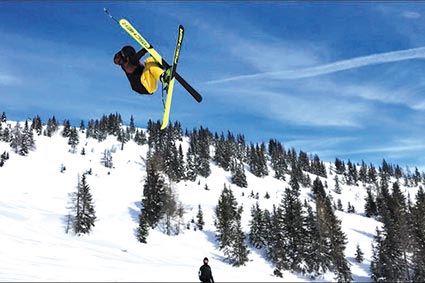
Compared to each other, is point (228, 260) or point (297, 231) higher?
point (297, 231)

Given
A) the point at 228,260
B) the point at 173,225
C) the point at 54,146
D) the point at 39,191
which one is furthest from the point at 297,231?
the point at 54,146

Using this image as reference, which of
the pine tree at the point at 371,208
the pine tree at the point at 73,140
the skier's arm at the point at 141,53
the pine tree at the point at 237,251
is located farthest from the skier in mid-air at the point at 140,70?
the pine tree at the point at 73,140

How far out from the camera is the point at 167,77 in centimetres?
844

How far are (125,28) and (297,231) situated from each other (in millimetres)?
54079

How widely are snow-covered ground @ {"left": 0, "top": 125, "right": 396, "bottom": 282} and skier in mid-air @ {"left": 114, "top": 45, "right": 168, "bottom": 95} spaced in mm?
10528

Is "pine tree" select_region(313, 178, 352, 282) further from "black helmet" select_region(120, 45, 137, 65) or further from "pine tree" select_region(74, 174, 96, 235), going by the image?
"black helmet" select_region(120, 45, 137, 65)

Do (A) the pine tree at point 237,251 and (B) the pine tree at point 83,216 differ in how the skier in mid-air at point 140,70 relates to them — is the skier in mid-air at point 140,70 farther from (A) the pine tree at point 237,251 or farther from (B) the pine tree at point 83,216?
(B) the pine tree at point 83,216

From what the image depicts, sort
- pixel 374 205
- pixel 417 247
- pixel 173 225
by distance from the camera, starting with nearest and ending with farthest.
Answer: pixel 417 247 → pixel 173 225 → pixel 374 205

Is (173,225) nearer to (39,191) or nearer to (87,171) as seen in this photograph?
(39,191)

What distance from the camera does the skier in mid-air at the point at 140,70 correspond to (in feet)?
27.0

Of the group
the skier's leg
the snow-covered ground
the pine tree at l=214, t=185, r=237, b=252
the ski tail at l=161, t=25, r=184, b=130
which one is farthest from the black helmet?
the pine tree at l=214, t=185, r=237, b=252

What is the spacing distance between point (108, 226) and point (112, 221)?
13.1 ft

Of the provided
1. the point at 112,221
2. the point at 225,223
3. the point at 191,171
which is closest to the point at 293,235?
the point at 225,223

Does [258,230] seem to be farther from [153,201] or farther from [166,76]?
[166,76]
